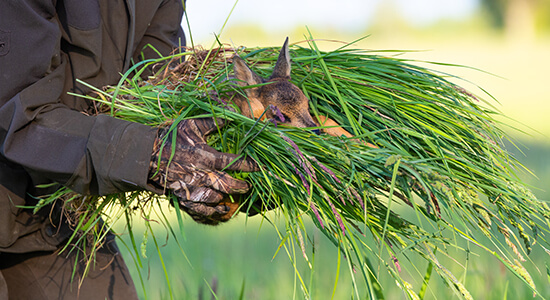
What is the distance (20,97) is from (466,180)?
58.3 inches

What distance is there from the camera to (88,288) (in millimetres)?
2379

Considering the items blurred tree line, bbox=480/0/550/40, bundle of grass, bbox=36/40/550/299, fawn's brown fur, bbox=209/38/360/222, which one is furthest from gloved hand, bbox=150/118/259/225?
blurred tree line, bbox=480/0/550/40

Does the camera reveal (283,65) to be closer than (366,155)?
No

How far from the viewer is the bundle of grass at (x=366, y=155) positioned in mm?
1695

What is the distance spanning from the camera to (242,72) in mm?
1873

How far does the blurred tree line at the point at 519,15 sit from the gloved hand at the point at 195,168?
24.6 meters

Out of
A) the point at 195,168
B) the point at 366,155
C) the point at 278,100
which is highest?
the point at 278,100

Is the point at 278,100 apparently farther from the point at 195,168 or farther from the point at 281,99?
the point at 195,168

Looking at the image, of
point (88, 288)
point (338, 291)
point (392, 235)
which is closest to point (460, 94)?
point (392, 235)

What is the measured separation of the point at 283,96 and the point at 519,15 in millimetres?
26648

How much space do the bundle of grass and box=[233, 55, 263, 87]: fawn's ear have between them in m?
0.04

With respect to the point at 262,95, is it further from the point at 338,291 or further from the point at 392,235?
the point at 338,291

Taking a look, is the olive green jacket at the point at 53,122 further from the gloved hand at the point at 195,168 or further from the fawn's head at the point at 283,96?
the fawn's head at the point at 283,96

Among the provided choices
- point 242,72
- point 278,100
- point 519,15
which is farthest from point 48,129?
point 519,15
